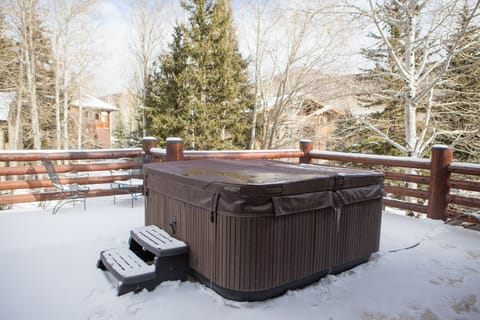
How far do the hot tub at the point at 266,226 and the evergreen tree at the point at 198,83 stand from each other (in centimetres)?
1015

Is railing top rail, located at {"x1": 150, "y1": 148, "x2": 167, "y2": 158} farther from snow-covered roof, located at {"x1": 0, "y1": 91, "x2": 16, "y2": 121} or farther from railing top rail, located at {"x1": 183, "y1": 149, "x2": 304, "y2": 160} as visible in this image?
snow-covered roof, located at {"x1": 0, "y1": 91, "x2": 16, "y2": 121}

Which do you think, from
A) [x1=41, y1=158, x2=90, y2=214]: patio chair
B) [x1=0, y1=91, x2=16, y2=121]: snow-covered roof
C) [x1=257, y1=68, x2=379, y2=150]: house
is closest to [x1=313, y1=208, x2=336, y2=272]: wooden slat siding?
[x1=41, y1=158, x2=90, y2=214]: patio chair

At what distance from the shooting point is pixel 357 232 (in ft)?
9.31

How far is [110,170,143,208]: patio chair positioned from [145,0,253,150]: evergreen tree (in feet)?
24.7

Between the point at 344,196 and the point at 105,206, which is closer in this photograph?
the point at 344,196

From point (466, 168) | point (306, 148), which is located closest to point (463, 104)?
point (306, 148)

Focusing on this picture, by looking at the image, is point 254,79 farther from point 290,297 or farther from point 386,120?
point 290,297

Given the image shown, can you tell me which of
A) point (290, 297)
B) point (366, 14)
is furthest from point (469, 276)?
point (366, 14)

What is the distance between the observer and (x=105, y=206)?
16.1 ft

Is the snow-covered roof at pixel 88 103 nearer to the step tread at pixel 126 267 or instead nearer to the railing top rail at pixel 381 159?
the railing top rail at pixel 381 159

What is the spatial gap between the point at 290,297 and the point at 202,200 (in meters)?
0.95

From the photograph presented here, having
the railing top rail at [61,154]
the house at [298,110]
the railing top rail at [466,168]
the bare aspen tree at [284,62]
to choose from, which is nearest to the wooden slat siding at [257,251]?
the railing top rail at [466,168]

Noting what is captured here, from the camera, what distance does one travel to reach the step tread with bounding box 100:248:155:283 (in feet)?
7.39

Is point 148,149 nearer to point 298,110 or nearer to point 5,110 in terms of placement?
point 5,110
